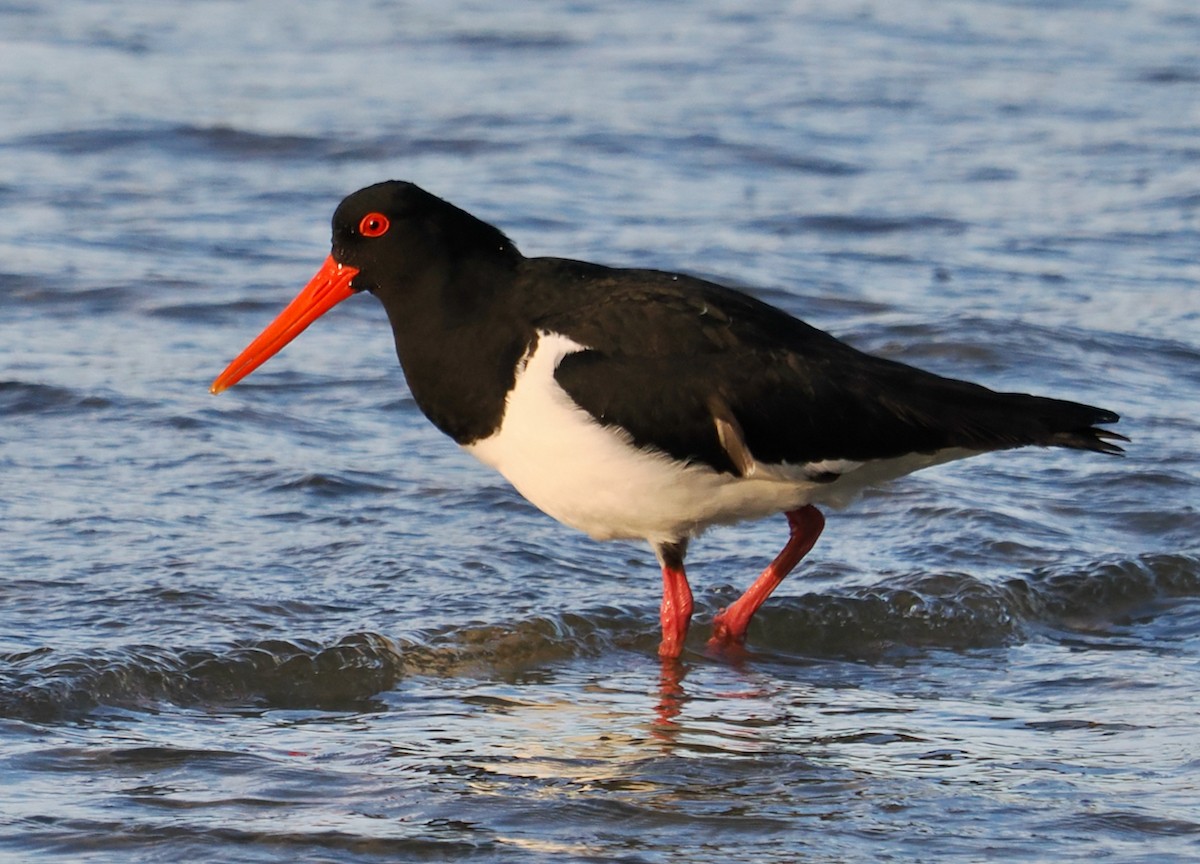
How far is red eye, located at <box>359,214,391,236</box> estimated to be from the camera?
5773 mm

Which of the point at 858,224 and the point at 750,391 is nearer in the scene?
the point at 750,391

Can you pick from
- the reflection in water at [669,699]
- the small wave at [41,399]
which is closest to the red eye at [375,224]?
the reflection in water at [669,699]

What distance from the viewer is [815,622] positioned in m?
6.15

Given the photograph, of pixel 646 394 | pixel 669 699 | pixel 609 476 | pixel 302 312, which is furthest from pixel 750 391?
pixel 302 312

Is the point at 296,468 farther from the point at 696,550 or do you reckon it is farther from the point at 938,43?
the point at 938,43

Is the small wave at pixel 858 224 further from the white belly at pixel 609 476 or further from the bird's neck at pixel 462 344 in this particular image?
the bird's neck at pixel 462 344

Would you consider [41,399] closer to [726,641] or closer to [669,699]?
[726,641]

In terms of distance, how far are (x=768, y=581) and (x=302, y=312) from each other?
1.71 m

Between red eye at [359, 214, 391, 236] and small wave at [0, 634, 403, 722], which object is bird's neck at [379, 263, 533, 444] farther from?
small wave at [0, 634, 403, 722]

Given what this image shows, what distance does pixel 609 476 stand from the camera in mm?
5414

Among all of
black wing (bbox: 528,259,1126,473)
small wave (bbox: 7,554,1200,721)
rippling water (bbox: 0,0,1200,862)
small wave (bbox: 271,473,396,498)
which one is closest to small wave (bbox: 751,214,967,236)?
rippling water (bbox: 0,0,1200,862)

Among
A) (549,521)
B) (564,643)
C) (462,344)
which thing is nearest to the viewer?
(462,344)

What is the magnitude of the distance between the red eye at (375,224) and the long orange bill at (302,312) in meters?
0.15

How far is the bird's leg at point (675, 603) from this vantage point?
230 inches
